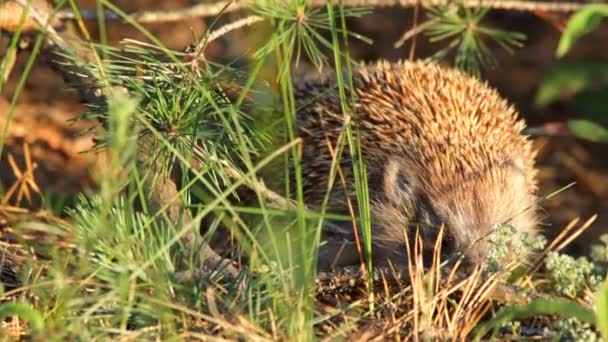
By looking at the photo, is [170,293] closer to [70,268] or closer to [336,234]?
[70,268]

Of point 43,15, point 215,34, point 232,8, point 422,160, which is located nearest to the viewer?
point 215,34

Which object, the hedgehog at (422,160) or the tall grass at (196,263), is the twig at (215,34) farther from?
the hedgehog at (422,160)

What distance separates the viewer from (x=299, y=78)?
5.51m

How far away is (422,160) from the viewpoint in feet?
15.1

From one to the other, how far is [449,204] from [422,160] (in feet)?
0.85

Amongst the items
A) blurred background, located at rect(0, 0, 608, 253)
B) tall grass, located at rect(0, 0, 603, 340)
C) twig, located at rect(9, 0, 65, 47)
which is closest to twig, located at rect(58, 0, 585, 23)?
twig, located at rect(9, 0, 65, 47)

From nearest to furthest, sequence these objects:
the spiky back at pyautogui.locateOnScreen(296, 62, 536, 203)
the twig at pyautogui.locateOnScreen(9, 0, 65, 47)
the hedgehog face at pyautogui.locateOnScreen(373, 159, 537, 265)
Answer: the twig at pyautogui.locateOnScreen(9, 0, 65, 47) < the hedgehog face at pyautogui.locateOnScreen(373, 159, 537, 265) < the spiky back at pyautogui.locateOnScreen(296, 62, 536, 203)

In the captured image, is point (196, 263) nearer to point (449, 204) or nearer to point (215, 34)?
point (215, 34)

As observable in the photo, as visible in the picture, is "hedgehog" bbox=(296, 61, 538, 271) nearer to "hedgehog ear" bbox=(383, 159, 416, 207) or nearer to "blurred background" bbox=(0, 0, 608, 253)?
"hedgehog ear" bbox=(383, 159, 416, 207)

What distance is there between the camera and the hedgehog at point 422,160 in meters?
4.46

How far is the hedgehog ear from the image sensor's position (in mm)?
4590

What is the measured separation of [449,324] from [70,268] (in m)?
1.41

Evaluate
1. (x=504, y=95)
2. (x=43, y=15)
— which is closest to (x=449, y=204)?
(x=43, y=15)

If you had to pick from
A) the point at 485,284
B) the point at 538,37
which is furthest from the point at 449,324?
the point at 538,37
